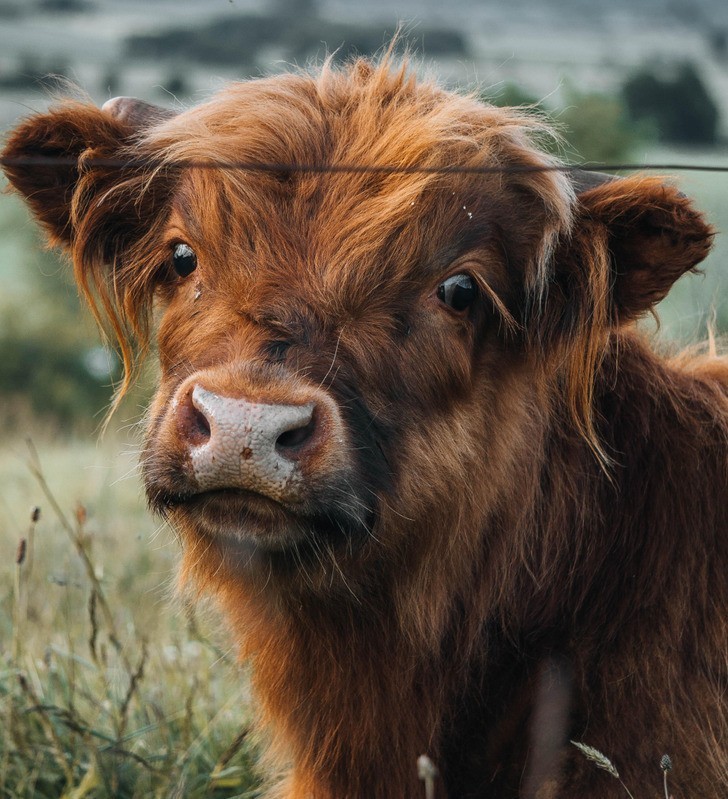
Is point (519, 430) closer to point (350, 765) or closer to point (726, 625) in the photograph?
point (726, 625)

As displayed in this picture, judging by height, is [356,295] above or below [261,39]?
above

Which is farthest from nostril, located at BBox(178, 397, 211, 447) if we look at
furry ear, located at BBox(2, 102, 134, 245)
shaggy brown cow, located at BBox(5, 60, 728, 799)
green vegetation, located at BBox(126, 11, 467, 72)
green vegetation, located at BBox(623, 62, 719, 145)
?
green vegetation, located at BBox(623, 62, 719, 145)

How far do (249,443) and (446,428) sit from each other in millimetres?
824

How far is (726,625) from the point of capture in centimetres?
345

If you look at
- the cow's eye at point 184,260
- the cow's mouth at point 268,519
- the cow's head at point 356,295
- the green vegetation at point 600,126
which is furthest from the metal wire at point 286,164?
the green vegetation at point 600,126

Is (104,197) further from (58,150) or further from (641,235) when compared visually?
(641,235)

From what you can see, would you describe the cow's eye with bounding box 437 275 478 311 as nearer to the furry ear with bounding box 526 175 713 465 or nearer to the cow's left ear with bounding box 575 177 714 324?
the furry ear with bounding box 526 175 713 465

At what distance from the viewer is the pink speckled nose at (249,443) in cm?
271

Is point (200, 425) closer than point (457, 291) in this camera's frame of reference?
Yes

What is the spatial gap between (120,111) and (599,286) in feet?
5.71

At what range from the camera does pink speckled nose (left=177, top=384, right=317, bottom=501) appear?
271 centimetres

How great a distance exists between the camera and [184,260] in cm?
348

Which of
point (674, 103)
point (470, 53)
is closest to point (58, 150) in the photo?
point (470, 53)

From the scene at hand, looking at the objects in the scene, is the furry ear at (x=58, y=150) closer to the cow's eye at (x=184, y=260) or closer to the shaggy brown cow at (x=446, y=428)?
the shaggy brown cow at (x=446, y=428)
